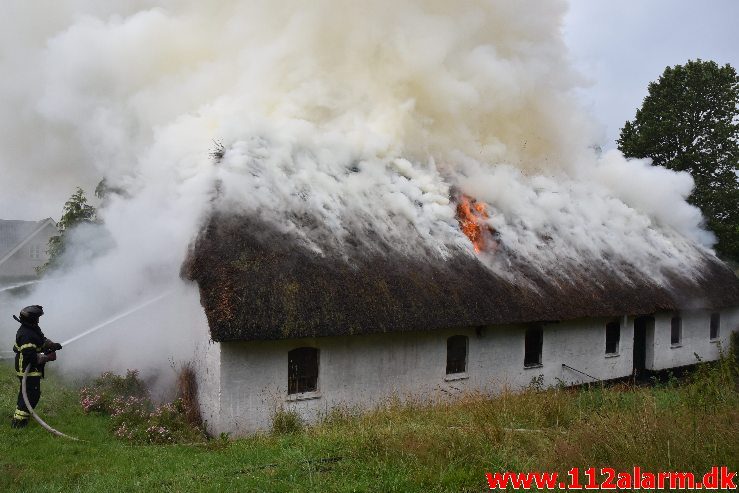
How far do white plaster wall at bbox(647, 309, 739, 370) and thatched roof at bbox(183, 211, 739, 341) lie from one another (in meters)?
4.55

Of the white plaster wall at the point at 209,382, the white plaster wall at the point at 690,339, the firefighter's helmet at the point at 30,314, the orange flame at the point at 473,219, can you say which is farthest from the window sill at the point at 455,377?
the white plaster wall at the point at 690,339

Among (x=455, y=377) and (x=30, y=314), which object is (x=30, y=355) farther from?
(x=455, y=377)

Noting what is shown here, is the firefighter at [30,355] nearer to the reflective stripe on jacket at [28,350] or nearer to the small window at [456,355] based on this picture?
the reflective stripe on jacket at [28,350]

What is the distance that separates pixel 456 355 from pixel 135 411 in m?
6.64

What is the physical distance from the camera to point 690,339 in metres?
18.3

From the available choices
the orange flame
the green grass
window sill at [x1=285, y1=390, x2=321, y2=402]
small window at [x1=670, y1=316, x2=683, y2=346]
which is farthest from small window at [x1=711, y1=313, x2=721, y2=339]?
window sill at [x1=285, y1=390, x2=321, y2=402]

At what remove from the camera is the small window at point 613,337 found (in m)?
15.6

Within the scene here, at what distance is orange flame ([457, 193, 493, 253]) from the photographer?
14.0 meters

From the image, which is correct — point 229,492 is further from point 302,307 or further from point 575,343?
point 575,343

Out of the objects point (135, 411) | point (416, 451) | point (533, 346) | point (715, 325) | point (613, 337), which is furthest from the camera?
point (715, 325)

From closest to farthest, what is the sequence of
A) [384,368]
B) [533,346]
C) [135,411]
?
[135,411], [384,368], [533,346]

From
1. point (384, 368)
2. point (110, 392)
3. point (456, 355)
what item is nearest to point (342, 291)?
point (384, 368)

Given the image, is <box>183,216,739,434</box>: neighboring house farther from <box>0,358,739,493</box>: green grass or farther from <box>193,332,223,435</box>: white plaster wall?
<box>0,358,739,493</box>: green grass

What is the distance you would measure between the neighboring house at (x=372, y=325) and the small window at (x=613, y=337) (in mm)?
375
